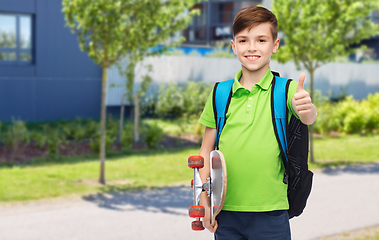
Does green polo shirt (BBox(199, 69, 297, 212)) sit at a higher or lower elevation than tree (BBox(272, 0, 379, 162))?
lower

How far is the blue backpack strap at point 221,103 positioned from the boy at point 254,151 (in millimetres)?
32

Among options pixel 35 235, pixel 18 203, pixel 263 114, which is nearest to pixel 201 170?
pixel 263 114

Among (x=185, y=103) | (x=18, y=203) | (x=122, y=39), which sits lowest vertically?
(x=18, y=203)

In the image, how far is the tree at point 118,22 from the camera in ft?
25.6

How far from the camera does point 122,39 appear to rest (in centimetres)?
818

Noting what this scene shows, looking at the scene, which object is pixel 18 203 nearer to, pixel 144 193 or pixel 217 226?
pixel 144 193

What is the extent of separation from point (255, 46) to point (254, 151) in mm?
517

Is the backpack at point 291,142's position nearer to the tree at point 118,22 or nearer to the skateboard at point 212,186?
the skateboard at point 212,186

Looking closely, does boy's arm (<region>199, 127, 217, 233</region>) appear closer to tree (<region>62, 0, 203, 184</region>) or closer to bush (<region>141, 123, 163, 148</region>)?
tree (<region>62, 0, 203, 184</region>)

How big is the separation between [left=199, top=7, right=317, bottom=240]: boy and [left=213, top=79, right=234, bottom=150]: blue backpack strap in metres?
0.03

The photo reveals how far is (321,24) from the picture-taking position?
10.2 metres

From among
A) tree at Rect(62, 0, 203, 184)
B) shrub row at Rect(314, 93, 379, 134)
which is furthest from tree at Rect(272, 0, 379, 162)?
shrub row at Rect(314, 93, 379, 134)

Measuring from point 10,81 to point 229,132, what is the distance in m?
13.8

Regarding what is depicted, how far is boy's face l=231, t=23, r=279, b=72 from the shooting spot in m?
2.42
